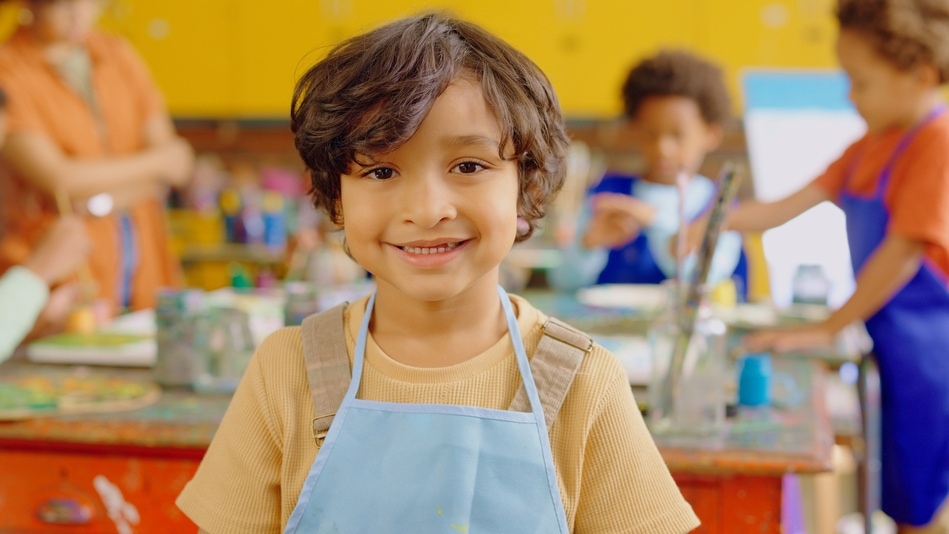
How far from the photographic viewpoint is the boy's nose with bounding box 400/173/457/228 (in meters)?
0.84

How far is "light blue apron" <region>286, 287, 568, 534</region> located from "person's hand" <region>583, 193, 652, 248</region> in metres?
1.27

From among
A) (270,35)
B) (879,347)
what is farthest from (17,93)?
(270,35)

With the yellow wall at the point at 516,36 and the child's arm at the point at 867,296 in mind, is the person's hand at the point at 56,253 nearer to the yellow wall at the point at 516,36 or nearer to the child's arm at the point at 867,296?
the child's arm at the point at 867,296

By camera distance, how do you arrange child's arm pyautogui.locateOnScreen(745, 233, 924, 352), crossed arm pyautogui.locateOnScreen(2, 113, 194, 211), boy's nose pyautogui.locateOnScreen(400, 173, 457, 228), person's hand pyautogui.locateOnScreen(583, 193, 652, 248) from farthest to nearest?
crossed arm pyautogui.locateOnScreen(2, 113, 194, 211) → person's hand pyautogui.locateOnScreen(583, 193, 652, 248) → child's arm pyautogui.locateOnScreen(745, 233, 924, 352) → boy's nose pyautogui.locateOnScreen(400, 173, 457, 228)

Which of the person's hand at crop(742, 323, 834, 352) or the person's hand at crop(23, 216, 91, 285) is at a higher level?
the person's hand at crop(23, 216, 91, 285)

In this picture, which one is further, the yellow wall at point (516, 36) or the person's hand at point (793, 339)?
the yellow wall at point (516, 36)

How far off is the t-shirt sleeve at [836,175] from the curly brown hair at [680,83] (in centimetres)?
59

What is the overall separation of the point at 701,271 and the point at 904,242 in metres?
0.75

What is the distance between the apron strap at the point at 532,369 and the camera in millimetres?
907

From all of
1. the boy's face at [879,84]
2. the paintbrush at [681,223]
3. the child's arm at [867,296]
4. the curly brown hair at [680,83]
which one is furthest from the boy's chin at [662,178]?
the paintbrush at [681,223]

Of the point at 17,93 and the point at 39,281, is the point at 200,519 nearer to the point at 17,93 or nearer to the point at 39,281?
the point at 39,281

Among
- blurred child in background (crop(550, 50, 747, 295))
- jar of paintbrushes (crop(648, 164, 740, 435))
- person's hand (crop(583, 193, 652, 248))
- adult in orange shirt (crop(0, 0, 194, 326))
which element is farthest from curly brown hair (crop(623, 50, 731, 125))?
jar of paintbrushes (crop(648, 164, 740, 435))

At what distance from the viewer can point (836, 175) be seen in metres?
2.17

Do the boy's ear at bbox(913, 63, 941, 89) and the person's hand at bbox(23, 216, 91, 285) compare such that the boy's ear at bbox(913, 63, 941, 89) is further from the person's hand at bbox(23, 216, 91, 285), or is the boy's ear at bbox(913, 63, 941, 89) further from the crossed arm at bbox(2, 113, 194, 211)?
the crossed arm at bbox(2, 113, 194, 211)
